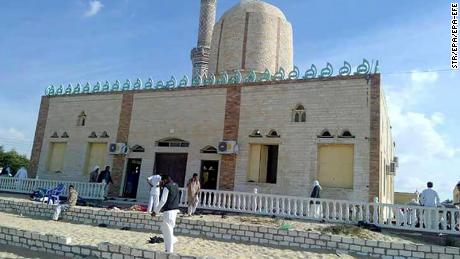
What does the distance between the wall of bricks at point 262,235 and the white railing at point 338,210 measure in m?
2.00

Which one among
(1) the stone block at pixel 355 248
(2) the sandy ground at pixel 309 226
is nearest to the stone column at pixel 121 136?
(2) the sandy ground at pixel 309 226

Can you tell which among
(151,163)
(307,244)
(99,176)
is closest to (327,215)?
(307,244)

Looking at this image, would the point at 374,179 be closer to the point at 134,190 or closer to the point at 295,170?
the point at 295,170

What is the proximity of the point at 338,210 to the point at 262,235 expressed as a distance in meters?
3.43

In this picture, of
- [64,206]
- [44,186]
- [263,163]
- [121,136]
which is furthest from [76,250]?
[44,186]

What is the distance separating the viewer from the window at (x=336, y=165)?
1405 cm

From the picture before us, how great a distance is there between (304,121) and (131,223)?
282 inches

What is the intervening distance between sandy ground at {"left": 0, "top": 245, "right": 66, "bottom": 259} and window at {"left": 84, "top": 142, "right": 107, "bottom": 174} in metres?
9.54

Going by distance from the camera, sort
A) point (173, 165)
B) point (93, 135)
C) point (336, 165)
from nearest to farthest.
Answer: point (336, 165) < point (173, 165) < point (93, 135)

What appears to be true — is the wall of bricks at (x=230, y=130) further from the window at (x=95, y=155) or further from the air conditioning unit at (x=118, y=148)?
the window at (x=95, y=155)

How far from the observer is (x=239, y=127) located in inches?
636

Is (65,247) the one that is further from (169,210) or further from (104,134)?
(104,134)

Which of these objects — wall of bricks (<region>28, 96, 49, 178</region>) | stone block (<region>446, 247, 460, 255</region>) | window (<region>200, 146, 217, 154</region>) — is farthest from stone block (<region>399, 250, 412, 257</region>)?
wall of bricks (<region>28, 96, 49, 178</region>)

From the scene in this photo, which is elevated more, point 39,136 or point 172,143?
point 39,136
